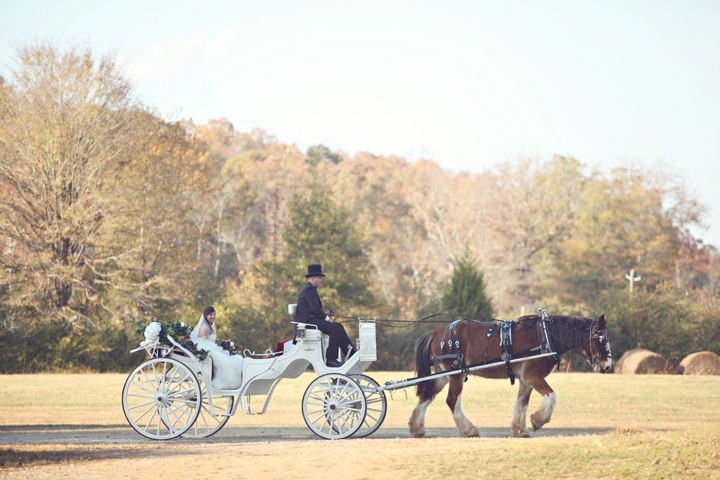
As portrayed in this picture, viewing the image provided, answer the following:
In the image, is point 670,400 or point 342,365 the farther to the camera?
point 670,400

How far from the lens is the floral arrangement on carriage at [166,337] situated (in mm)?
11852

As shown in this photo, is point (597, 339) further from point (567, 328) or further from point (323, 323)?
point (323, 323)

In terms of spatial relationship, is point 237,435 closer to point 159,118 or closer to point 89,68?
point 89,68

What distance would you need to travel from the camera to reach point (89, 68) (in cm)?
3459

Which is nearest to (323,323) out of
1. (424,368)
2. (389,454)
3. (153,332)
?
(424,368)

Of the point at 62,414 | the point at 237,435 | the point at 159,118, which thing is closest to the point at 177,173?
the point at 159,118

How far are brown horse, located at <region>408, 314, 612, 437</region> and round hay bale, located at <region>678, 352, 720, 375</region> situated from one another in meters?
19.5

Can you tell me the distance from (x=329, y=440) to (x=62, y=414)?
8130 mm

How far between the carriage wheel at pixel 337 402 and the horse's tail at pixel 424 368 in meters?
0.98

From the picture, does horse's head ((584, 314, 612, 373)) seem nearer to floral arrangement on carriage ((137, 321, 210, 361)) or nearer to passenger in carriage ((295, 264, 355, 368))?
passenger in carriage ((295, 264, 355, 368))

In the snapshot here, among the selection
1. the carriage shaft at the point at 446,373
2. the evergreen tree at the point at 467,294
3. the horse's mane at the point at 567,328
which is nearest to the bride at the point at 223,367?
the carriage shaft at the point at 446,373

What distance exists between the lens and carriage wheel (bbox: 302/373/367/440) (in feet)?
37.7

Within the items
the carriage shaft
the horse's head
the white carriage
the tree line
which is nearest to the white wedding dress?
the white carriage

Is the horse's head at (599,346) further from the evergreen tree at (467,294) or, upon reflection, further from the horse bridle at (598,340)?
the evergreen tree at (467,294)
